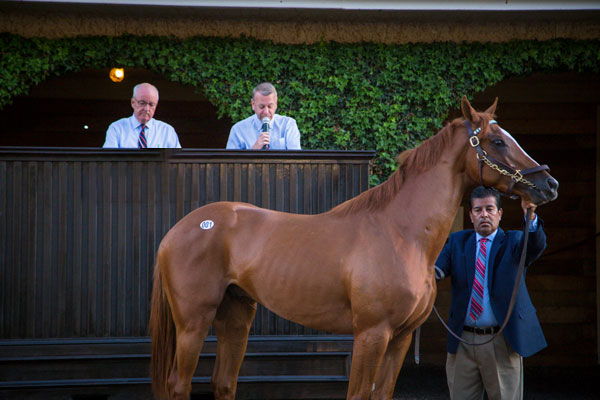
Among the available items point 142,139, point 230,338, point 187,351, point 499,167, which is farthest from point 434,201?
point 142,139

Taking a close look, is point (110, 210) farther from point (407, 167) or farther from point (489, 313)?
point (489, 313)

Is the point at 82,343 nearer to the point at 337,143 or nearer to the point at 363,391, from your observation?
the point at 363,391

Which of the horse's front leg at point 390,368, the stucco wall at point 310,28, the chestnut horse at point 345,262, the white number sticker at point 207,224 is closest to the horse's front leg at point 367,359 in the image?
the chestnut horse at point 345,262

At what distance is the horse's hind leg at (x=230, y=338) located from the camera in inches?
145

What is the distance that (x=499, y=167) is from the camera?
319 cm

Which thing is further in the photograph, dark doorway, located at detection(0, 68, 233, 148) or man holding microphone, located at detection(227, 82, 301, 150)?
dark doorway, located at detection(0, 68, 233, 148)

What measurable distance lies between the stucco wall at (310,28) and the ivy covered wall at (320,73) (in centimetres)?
8

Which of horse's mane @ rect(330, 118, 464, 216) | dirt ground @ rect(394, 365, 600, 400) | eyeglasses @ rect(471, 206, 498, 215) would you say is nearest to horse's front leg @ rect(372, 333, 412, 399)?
horse's mane @ rect(330, 118, 464, 216)

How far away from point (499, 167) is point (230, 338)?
6.13ft

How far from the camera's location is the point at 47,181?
15.0 ft

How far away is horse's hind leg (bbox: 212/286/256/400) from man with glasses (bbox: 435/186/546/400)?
122cm

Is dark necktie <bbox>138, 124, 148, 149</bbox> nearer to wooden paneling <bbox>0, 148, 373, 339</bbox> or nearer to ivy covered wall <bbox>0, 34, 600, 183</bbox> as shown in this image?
wooden paneling <bbox>0, 148, 373, 339</bbox>

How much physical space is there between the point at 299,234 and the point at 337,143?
2.51 meters

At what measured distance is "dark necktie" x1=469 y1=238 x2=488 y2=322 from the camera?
3.64 metres
